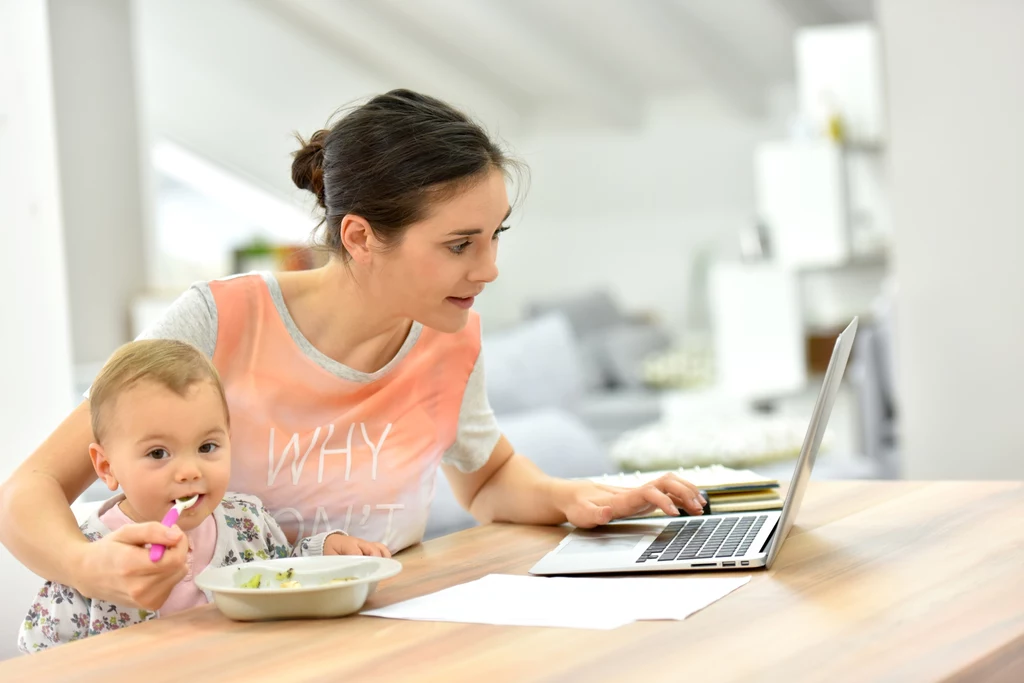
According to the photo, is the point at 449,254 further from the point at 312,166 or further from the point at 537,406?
the point at 537,406

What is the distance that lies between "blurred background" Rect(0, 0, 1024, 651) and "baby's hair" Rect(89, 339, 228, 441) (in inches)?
17.1

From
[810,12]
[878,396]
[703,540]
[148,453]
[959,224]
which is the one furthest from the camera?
[810,12]

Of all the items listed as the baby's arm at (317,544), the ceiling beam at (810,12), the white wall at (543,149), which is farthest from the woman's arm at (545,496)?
the ceiling beam at (810,12)

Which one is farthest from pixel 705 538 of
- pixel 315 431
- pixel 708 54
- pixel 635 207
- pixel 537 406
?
pixel 635 207

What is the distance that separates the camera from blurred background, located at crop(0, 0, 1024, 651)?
2803 millimetres

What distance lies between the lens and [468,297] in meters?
1.46

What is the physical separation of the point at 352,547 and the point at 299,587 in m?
0.25

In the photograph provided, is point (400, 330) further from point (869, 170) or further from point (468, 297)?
point (869, 170)

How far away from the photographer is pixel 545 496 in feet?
5.02

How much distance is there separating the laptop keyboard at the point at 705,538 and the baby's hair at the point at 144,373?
18.8 inches

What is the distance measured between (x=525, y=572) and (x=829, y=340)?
5902 mm

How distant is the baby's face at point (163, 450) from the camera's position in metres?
1.16

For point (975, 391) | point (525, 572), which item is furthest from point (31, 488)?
point (975, 391)

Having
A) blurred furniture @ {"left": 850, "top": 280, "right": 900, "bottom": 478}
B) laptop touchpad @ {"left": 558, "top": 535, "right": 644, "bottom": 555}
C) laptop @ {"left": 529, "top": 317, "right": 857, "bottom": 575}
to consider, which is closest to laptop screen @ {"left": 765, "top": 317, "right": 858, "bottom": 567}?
laptop @ {"left": 529, "top": 317, "right": 857, "bottom": 575}
